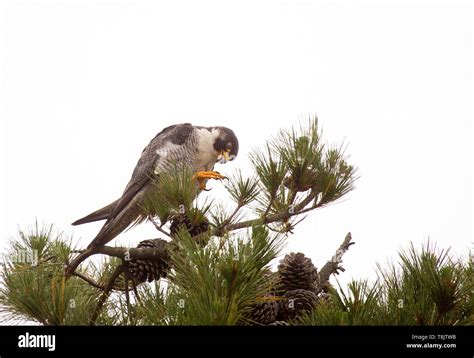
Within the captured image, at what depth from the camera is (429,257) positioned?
203cm

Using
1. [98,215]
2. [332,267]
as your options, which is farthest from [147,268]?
[98,215]

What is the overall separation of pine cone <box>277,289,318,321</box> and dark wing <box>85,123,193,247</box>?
117 cm

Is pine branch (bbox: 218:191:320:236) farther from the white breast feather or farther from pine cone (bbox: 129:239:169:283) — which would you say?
the white breast feather

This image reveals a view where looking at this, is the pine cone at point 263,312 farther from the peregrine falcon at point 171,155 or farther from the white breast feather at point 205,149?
the white breast feather at point 205,149

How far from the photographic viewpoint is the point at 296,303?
84.9 inches

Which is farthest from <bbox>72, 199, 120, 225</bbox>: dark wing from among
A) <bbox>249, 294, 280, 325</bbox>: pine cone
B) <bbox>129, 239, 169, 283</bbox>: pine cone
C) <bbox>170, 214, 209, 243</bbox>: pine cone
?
<bbox>249, 294, 280, 325</bbox>: pine cone

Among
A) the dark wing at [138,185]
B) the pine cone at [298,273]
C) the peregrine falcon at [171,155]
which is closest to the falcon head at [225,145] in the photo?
the peregrine falcon at [171,155]

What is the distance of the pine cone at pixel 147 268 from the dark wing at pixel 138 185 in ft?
2.26

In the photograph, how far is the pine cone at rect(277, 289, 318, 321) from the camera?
2.14 metres

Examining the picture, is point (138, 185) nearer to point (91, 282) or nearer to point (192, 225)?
point (91, 282)

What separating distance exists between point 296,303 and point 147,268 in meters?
0.60

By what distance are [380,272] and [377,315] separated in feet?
0.74

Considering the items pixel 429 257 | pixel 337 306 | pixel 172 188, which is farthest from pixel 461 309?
pixel 172 188
